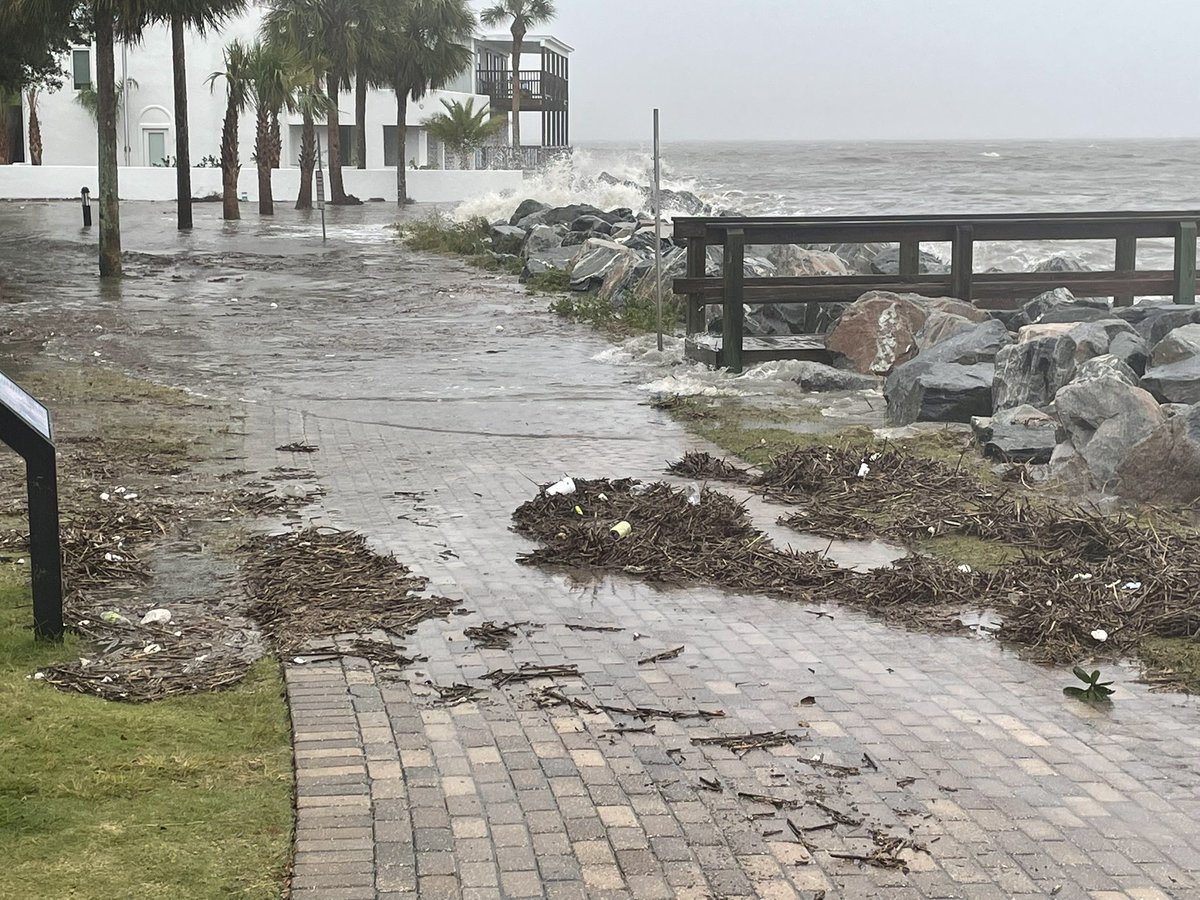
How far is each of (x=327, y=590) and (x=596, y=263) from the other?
17353 mm

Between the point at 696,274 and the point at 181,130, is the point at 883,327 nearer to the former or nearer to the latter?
the point at 696,274

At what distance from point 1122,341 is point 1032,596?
5.58 m

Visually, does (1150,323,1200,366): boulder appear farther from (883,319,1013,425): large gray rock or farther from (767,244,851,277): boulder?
(767,244,851,277): boulder

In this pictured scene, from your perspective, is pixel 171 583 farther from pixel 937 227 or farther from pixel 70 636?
pixel 937 227

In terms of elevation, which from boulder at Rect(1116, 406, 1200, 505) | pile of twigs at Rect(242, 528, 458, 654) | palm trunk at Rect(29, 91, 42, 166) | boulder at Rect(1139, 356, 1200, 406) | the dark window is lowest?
pile of twigs at Rect(242, 528, 458, 654)

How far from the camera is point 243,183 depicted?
5716 cm

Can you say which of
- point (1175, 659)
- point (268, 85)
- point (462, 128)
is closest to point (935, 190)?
point (462, 128)

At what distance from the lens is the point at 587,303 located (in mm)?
20172

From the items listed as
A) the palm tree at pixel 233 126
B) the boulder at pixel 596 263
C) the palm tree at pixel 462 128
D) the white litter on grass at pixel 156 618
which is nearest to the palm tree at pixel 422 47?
the palm tree at pixel 462 128

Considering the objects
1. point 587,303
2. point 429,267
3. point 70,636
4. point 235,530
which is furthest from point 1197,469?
point 429,267

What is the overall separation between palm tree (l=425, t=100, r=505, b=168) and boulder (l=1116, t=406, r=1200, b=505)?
5667cm

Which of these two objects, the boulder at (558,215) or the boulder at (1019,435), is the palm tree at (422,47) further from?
the boulder at (1019,435)

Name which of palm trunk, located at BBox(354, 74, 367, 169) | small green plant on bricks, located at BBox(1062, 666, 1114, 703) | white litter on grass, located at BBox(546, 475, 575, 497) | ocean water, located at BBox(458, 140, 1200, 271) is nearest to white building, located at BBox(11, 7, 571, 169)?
palm trunk, located at BBox(354, 74, 367, 169)

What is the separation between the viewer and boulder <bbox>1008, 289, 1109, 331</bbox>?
13273mm
